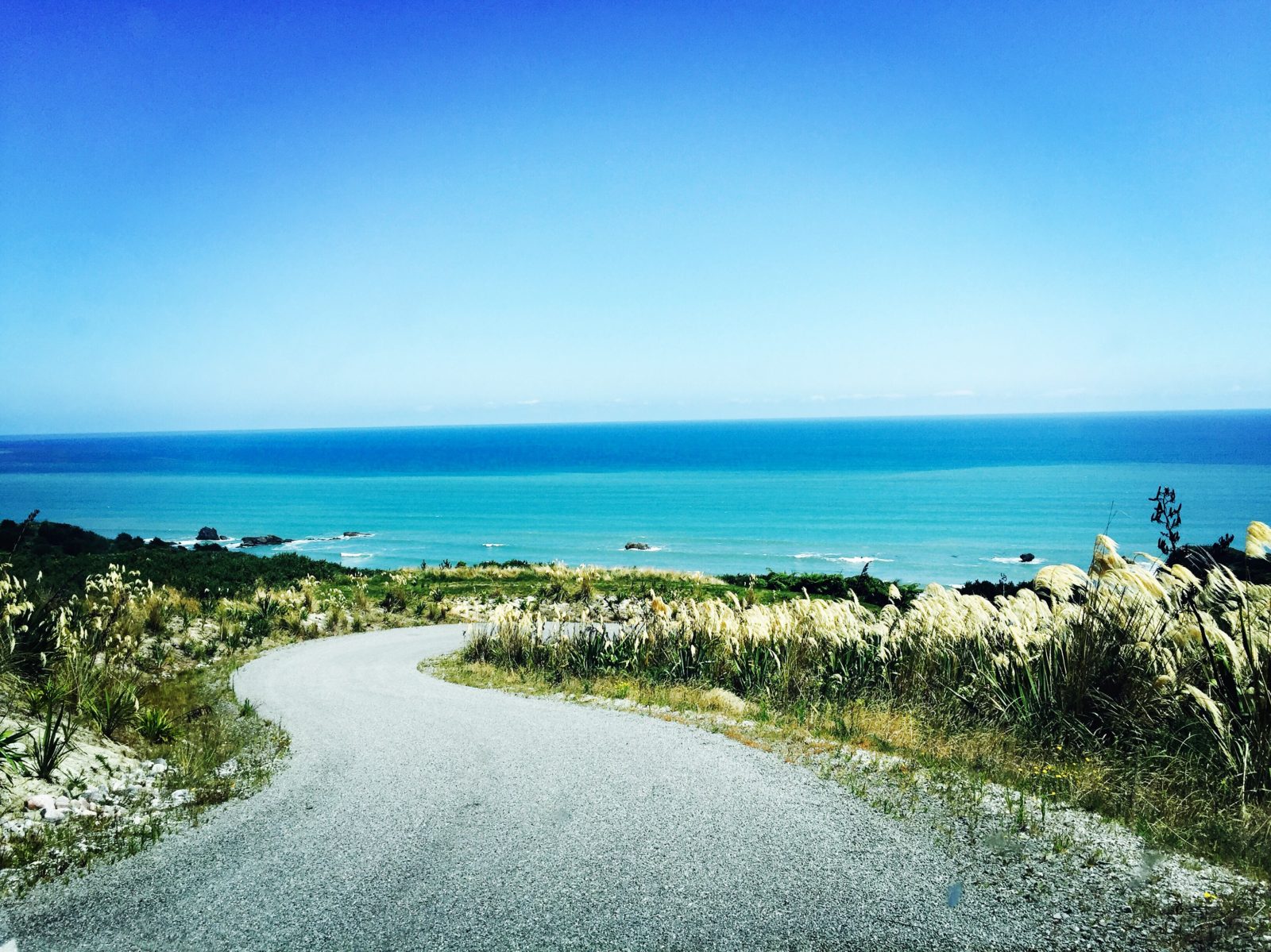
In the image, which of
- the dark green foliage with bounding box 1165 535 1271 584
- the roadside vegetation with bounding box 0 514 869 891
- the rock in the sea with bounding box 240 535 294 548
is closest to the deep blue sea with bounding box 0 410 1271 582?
the rock in the sea with bounding box 240 535 294 548

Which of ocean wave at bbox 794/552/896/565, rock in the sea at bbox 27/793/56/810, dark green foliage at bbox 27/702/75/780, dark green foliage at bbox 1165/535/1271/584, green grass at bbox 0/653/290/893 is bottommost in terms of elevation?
ocean wave at bbox 794/552/896/565

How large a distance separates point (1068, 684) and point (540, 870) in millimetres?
5209

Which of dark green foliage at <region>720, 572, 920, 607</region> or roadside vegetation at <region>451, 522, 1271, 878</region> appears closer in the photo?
roadside vegetation at <region>451, 522, 1271, 878</region>

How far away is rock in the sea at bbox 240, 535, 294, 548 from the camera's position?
59031 millimetres

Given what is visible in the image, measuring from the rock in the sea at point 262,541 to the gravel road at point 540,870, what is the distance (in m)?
58.6

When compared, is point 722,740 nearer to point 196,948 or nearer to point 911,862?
point 911,862

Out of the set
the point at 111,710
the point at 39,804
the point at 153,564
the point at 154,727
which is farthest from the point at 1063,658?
the point at 153,564

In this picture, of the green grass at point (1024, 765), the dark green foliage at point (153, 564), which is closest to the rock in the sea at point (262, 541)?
the dark green foliage at point (153, 564)

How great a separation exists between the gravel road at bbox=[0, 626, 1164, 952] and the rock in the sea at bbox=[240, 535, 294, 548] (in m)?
58.6

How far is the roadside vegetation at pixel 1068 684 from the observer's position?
5.09 metres

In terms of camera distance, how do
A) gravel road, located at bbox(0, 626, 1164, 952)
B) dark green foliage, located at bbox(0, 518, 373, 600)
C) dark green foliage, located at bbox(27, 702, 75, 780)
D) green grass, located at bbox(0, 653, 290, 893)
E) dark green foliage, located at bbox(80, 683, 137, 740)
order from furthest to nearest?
dark green foliage, located at bbox(0, 518, 373, 600)
dark green foliage, located at bbox(80, 683, 137, 740)
dark green foliage, located at bbox(27, 702, 75, 780)
green grass, located at bbox(0, 653, 290, 893)
gravel road, located at bbox(0, 626, 1164, 952)

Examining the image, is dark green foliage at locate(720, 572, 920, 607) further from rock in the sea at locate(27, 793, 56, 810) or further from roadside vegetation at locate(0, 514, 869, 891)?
rock in the sea at locate(27, 793, 56, 810)

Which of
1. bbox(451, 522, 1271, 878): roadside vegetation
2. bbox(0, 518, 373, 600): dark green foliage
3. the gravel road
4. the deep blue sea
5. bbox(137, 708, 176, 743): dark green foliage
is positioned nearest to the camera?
the gravel road

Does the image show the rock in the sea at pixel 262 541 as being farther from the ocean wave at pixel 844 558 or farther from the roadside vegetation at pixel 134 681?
the ocean wave at pixel 844 558
